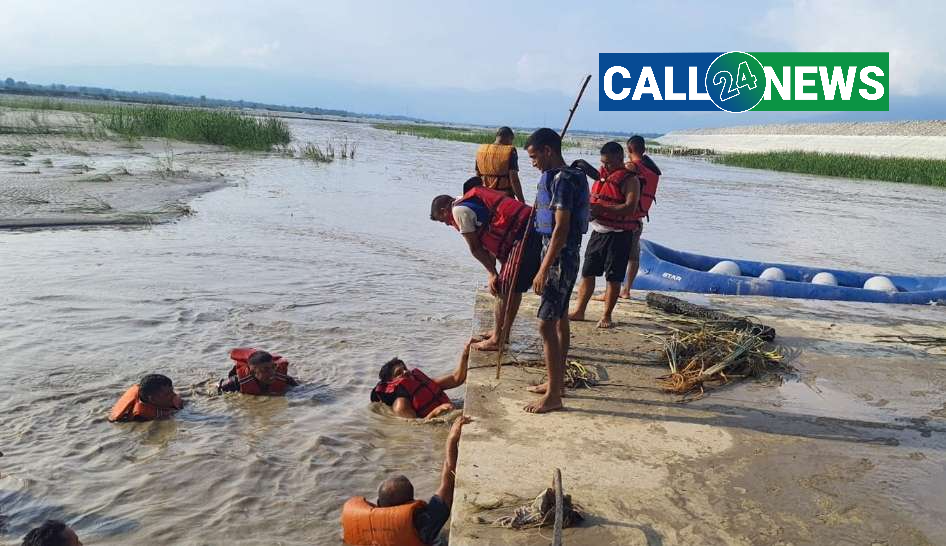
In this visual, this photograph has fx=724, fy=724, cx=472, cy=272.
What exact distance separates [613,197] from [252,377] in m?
3.27

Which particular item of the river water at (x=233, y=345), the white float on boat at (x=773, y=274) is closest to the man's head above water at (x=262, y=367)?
the river water at (x=233, y=345)

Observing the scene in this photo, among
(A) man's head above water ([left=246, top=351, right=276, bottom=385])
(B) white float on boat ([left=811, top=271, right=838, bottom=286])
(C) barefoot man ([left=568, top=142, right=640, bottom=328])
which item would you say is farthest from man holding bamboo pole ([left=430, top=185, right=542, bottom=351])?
(B) white float on boat ([left=811, top=271, right=838, bottom=286])

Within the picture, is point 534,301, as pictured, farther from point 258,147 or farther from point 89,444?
point 258,147

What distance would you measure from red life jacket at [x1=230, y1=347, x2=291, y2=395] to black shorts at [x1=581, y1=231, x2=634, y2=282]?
8.52 feet

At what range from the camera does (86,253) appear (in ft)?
32.3

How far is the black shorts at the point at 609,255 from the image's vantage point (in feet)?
19.9

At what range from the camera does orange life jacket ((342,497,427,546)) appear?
353 centimetres

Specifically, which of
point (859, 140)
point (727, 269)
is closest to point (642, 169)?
point (727, 269)

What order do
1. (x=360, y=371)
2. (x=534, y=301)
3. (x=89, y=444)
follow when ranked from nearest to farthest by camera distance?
(x=89, y=444), (x=360, y=371), (x=534, y=301)

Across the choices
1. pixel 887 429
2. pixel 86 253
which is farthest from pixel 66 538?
pixel 86 253

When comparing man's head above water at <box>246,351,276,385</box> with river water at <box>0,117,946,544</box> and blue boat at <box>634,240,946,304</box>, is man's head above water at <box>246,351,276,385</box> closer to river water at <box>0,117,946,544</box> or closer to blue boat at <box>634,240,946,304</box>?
river water at <box>0,117,946,544</box>

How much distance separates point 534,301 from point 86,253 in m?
6.56

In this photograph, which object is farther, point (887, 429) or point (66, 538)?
point (887, 429)

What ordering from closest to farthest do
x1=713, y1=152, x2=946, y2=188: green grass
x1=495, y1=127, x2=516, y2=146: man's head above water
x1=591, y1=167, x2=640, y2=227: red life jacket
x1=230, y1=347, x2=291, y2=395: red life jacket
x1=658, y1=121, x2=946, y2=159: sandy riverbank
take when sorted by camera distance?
1. x1=230, y1=347, x2=291, y2=395: red life jacket
2. x1=495, y1=127, x2=516, y2=146: man's head above water
3. x1=591, y1=167, x2=640, y2=227: red life jacket
4. x1=713, y1=152, x2=946, y2=188: green grass
5. x1=658, y1=121, x2=946, y2=159: sandy riverbank
